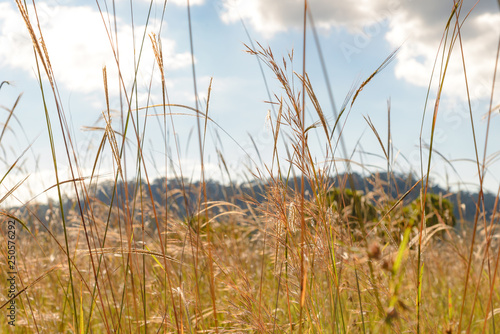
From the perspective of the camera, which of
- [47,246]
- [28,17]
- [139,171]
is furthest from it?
[47,246]

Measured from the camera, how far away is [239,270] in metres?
1.24

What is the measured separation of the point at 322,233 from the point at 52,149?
80 centimetres

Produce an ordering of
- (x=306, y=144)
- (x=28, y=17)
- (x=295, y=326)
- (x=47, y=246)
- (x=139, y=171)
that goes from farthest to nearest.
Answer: (x=47, y=246) < (x=295, y=326) < (x=139, y=171) < (x=306, y=144) < (x=28, y=17)

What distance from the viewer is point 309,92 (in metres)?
1.04

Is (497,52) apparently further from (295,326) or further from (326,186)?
(295,326)

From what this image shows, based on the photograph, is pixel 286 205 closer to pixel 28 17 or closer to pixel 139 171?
pixel 139 171

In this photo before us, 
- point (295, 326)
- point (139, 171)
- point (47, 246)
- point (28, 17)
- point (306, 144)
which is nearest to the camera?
point (28, 17)

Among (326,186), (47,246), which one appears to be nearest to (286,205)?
(326,186)

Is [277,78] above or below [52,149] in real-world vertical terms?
above

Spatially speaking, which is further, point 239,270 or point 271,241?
point 271,241

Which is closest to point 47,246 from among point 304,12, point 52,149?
point 52,149

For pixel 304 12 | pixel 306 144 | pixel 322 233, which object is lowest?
pixel 322 233

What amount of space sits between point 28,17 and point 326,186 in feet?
2.89

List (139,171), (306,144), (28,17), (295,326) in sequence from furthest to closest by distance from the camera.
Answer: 1. (295,326)
2. (139,171)
3. (306,144)
4. (28,17)
